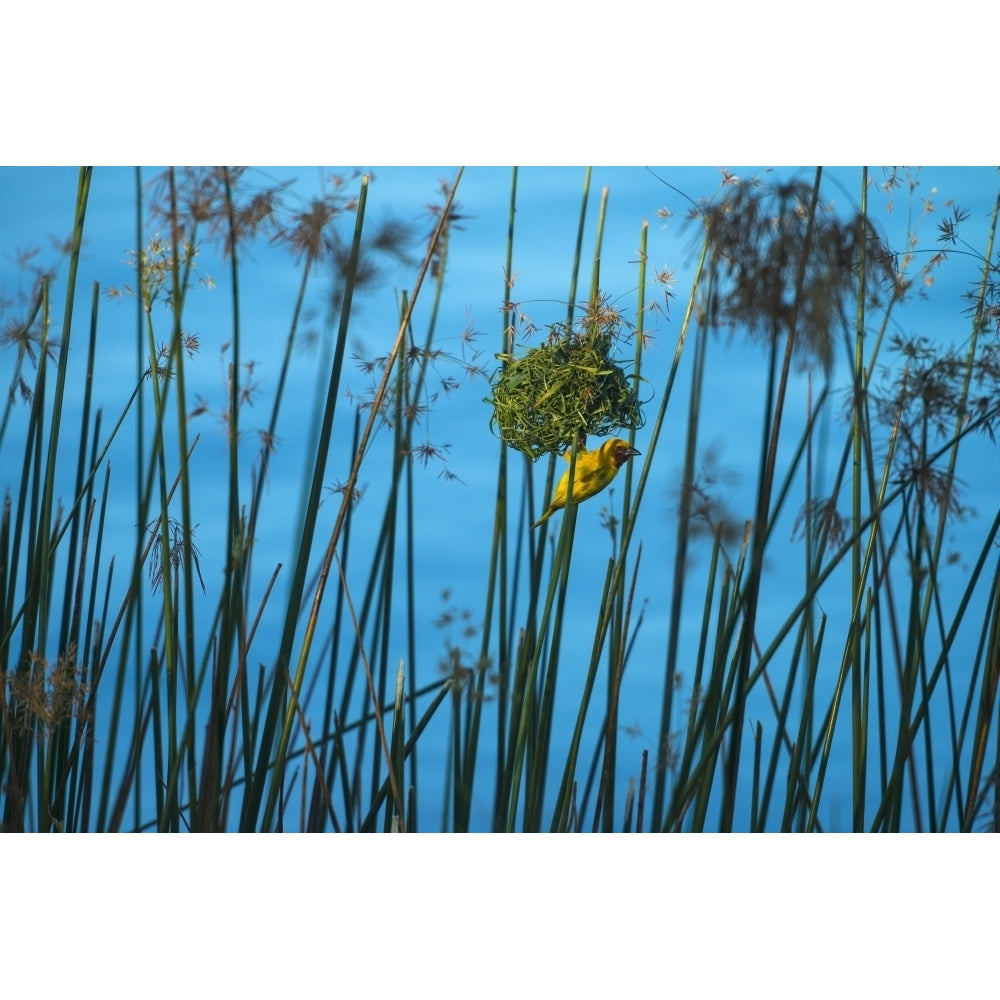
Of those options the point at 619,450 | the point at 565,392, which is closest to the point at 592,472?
the point at 619,450

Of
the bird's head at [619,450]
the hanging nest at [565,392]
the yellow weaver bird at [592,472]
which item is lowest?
the yellow weaver bird at [592,472]

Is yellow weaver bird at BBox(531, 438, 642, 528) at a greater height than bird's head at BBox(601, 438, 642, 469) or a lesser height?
lesser

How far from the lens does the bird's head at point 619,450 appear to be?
254 centimetres

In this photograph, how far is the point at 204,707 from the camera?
2.50 meters

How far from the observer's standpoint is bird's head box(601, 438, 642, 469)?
2.54m

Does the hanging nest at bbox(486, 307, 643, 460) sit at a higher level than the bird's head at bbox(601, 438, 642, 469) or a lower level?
higher

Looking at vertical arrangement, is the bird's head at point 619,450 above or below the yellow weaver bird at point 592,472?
above

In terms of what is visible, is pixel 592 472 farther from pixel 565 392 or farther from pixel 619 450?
pixel 565 392

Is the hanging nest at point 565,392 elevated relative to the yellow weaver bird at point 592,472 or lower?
elevated

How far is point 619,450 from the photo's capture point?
100.0 inches

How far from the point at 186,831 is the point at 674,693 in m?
1.08

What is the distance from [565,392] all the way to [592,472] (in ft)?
0.59

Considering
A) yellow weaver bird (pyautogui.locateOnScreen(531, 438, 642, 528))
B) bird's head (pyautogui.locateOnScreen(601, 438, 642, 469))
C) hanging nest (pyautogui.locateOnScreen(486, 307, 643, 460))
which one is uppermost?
hanging nest (pyautogui.locateOnScreen(486, 307, 643, 460))
